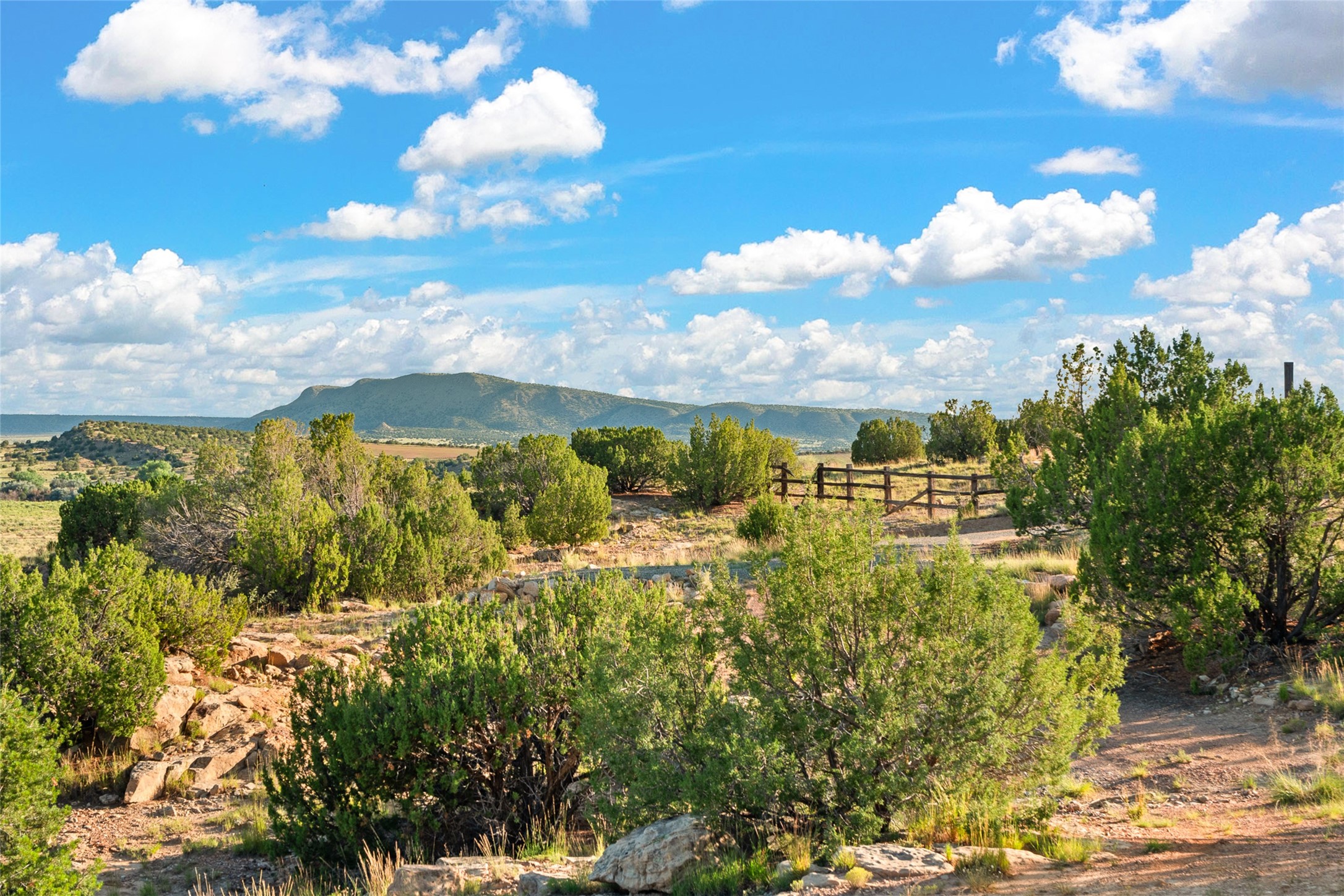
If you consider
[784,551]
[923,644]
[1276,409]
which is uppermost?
[1276,409]

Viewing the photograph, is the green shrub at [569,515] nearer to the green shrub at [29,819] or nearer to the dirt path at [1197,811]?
the dirt path at [1197,811]

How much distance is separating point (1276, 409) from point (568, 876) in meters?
8.44


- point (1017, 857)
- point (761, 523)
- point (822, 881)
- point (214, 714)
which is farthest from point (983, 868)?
point (761, 523)

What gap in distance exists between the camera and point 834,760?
238 inches

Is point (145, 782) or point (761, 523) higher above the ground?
point (761, 523)

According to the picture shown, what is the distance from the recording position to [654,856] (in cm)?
573

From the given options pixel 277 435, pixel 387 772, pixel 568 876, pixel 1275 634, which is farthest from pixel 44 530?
pixel 1275 634

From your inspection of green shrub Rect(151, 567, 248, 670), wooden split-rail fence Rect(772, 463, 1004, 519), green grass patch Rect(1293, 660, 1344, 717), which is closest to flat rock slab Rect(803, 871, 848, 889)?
green grass patch Rect(1293, 660, 1344, 717)

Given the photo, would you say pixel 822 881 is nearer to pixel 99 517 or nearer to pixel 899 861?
pixel 899 861

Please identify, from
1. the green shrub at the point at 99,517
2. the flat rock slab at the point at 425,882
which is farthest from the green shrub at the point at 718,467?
the flat rock slab at the point at 425,882

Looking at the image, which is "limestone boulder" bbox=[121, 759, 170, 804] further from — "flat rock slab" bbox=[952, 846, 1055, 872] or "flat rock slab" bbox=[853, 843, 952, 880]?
"flat rock slab" bbox=[952, 846, 1055, 872]

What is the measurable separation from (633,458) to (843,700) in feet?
97.8

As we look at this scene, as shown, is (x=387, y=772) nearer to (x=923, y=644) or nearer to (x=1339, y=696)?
(x=923, y=644)

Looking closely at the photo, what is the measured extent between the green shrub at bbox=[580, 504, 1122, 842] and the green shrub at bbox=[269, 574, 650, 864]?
1.32 m
